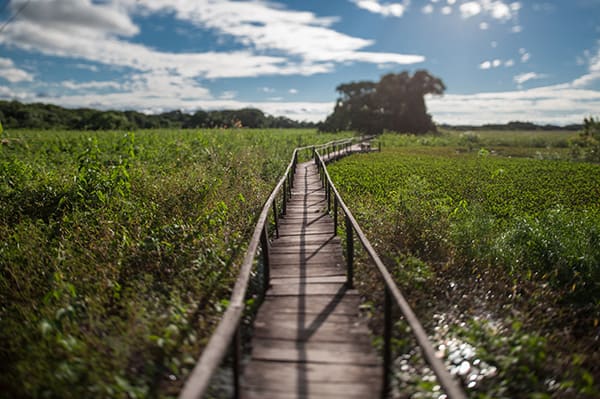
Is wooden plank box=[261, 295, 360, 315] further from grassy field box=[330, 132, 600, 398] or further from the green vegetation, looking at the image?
the green vegetation

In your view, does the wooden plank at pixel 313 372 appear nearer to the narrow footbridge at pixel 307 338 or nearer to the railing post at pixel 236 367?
the narrow footbridge at pixel 307 338

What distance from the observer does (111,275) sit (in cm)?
497

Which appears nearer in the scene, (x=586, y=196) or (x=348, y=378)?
(x=348, y=378)

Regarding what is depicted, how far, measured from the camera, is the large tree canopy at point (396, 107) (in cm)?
6072

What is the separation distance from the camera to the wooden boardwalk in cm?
311

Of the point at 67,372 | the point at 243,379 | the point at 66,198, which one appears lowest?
the point at 243,379

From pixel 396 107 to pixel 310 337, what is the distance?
62.1 m

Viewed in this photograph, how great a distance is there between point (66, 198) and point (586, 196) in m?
14.9

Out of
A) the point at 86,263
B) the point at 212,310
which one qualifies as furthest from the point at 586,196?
the point at 86,263

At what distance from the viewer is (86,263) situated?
211 inches

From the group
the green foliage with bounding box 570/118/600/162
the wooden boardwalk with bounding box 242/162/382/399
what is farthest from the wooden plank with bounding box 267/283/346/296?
the green foliage with bounding box 570/118/600/162

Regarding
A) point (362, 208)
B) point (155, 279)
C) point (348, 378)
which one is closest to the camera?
point (348, 378)

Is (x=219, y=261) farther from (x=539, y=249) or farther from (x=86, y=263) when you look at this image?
(x=539, y=249)

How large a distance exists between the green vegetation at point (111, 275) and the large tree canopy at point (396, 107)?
54.3m
